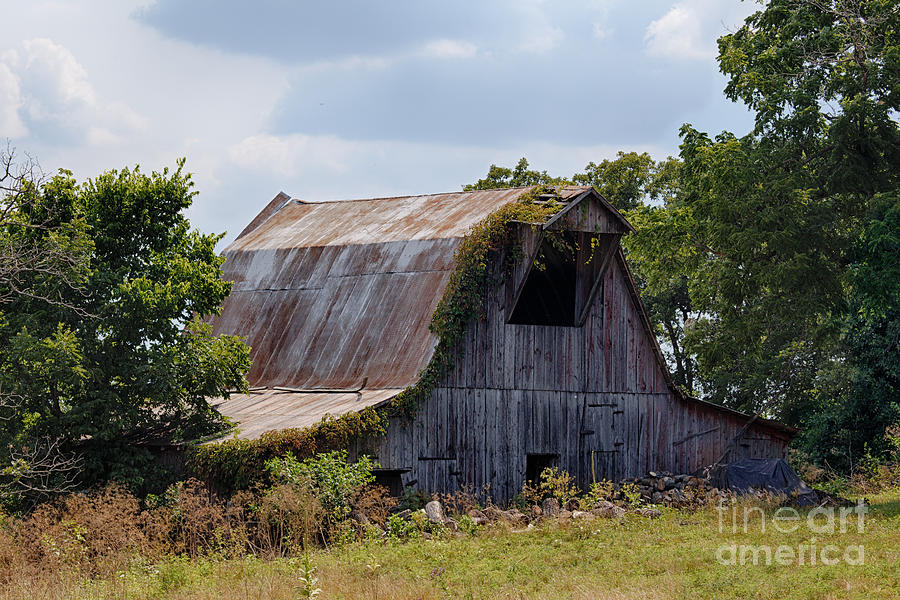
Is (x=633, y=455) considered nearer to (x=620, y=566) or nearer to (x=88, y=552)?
(x=620, y=566)

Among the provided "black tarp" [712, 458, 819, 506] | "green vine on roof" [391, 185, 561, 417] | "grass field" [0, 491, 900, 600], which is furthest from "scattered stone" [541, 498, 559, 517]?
"black tarp" [712, 458, 819, 506]

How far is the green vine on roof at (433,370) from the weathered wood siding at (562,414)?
0.44 m

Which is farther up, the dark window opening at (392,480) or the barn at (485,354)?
the barn at (485,354)

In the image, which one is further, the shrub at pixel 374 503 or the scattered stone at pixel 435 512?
the scattered stone at pixel 435 512

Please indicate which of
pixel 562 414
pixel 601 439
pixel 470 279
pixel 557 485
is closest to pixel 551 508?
pixel 557 485

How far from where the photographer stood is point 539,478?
24.2 meters

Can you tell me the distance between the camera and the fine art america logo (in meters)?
15.3

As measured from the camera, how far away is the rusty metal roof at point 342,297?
22.5 metres

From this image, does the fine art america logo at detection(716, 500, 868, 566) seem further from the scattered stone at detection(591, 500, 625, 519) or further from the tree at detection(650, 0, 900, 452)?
the tree at detection(650, 0, 900, 452)

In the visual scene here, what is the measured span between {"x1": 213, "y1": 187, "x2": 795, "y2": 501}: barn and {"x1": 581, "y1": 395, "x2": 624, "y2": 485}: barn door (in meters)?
0.04

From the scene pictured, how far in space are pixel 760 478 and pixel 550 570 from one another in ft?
34.5

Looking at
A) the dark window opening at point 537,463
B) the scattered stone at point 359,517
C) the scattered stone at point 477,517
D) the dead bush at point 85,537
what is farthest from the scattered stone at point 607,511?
the dead bush at point 85,537

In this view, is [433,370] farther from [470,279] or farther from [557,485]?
[557,485]

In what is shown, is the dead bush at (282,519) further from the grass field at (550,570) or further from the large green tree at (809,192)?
the large green tree at (809,192)
